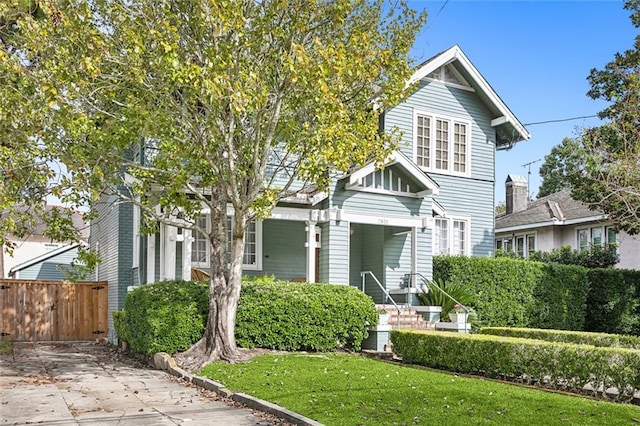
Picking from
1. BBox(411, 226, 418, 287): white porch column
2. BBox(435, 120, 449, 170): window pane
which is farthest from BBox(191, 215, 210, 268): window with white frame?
BBox(435, 120, 449, 170): window pane

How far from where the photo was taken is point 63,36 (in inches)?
455

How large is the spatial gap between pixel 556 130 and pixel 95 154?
→ 85.9 feet

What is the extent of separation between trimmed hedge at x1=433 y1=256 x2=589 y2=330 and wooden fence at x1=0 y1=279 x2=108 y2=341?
1143 cm

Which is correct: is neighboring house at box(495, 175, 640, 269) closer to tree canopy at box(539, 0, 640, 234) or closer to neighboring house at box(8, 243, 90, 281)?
tree canopy at box(539, 0, 640, 234)

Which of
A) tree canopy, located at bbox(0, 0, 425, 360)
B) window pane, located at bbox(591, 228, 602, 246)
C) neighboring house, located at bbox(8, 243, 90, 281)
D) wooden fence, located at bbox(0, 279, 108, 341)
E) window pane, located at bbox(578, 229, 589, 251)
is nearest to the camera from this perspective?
tree canopy, located at bbox(0, 0, 425, 360)

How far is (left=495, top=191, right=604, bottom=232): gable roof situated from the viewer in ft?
96.5

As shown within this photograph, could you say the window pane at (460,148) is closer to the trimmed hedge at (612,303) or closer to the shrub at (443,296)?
the shrub at (443,296)

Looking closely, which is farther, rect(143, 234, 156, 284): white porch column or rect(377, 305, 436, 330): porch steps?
rect(377, 305, 436, 330): porch steps

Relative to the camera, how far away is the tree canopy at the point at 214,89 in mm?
11109

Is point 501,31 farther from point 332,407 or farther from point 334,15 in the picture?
point 332,407

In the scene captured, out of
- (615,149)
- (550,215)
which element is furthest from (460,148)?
(550,215)

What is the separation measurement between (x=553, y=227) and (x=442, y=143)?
1085 centimetres

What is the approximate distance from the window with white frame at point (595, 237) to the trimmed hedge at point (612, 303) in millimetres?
4493

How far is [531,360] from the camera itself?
450 inches
